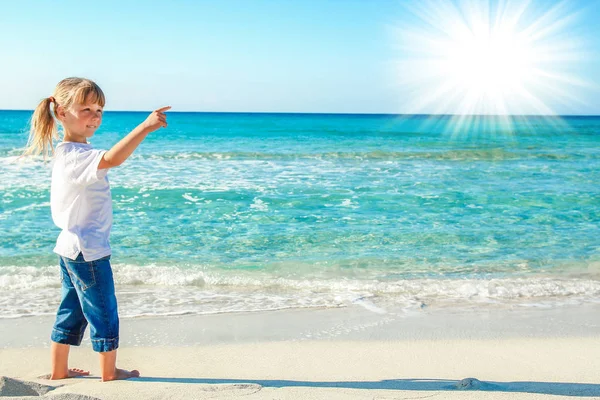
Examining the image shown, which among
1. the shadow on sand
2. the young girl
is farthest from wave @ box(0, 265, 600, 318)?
the young girl

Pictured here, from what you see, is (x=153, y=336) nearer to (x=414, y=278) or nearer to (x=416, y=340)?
(x=416, y=340)

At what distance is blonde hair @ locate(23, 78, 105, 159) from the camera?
9.56ft

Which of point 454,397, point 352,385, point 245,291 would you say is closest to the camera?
point 454,397

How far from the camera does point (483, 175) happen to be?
16766 millimetres

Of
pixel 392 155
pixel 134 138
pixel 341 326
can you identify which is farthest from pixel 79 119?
pixel 392 155

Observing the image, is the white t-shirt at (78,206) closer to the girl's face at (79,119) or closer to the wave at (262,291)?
the girl's face at (79,119)

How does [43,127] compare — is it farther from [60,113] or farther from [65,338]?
[65,338]

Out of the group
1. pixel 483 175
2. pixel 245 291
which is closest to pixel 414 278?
pixel 245 291

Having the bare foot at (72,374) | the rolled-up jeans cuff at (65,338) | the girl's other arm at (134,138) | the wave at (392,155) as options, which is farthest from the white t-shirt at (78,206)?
the wave at (392,155)

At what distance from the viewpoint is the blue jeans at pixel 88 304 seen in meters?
3.06

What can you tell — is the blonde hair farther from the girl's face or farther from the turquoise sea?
the turquoise sea

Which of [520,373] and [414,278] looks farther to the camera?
[414,278]

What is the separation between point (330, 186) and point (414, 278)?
7.57 m

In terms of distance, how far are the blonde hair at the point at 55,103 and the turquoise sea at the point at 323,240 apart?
57.5 inches
